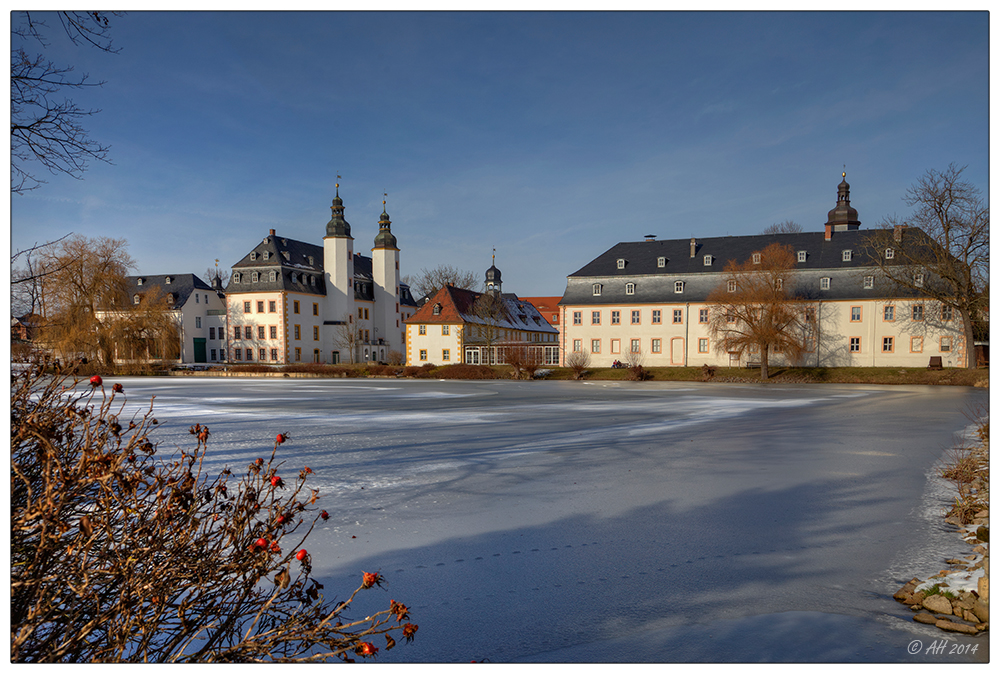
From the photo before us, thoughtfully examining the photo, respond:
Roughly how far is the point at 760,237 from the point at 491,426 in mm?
40774

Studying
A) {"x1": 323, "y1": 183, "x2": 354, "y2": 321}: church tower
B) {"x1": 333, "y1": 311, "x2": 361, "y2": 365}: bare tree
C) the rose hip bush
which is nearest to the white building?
{"x1": 333, "y1": 311, "x2": 361, "y2": 365}: bare tree

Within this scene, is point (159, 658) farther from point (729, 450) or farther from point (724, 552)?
point (729, 450)

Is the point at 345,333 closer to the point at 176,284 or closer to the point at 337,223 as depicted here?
the point at 337,223

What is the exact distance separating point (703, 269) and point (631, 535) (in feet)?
145

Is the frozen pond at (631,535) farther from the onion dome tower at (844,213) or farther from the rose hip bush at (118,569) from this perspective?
the onion dome tower at (844,213)

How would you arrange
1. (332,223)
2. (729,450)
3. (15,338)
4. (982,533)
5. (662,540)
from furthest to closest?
(332,223)
(729,450)
(662,540)
(982,533)
(15,338)

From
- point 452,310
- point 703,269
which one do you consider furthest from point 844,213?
point 452,310

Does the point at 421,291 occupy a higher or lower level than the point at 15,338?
higher

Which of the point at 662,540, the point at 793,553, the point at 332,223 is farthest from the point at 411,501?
the point at 332,223

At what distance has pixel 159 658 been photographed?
106 inches

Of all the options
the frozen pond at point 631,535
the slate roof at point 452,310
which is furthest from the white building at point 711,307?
the frozen pond at point 631,535

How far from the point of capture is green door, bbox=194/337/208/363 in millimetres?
62769

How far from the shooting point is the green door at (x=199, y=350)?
62.8 meters

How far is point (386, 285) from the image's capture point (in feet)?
224
